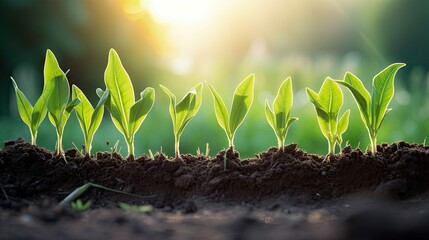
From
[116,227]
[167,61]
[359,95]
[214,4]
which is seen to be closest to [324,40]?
[214,4]

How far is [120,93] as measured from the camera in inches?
83.8

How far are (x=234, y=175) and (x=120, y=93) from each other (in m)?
0.58

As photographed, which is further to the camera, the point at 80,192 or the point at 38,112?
the point at 38,112

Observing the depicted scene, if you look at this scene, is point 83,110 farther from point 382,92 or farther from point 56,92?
point 382,92

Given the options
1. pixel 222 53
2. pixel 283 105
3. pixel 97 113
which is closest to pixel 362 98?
pixel 283 105

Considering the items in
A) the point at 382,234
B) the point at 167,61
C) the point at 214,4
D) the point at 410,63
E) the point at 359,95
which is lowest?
the point at 382,234

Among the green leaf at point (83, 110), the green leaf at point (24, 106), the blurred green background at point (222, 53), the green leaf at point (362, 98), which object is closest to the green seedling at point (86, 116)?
the green leaf at point (83, 110)

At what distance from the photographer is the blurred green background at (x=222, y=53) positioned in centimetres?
493

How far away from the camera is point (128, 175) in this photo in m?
2.05

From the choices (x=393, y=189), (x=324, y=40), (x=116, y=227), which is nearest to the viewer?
(x=116, y=227)

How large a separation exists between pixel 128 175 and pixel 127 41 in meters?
6.53

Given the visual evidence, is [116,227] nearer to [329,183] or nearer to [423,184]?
[329,183]

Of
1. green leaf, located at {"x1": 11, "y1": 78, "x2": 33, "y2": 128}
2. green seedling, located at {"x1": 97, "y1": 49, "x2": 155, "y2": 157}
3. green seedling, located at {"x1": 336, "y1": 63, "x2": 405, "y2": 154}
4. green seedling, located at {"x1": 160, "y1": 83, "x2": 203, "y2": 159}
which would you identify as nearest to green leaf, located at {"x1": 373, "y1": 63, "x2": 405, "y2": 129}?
green seedling, located at {"x1": 336, "y1": 63, "x2": 405, "y2": 154}

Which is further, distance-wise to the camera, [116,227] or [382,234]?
[116,227]
